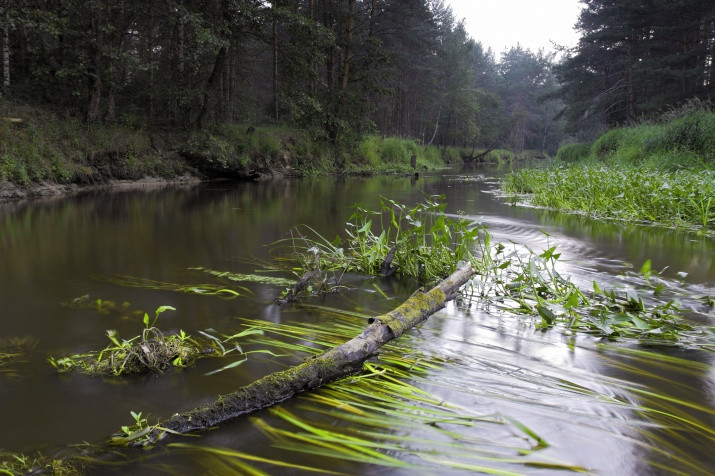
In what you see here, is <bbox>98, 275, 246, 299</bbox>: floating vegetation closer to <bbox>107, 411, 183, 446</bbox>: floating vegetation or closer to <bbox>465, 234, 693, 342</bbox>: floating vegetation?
<bbox>107, 411, 183, 446</bbox>: floating vegetation

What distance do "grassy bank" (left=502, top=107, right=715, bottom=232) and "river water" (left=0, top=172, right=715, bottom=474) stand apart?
2.27m

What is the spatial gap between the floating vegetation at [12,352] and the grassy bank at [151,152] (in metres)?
10.7

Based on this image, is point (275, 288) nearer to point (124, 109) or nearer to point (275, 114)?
point (124, 109)

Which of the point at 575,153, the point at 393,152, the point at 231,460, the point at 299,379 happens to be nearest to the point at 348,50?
the point at 393,152

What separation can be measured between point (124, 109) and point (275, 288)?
55.0 ft

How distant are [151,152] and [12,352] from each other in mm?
15531

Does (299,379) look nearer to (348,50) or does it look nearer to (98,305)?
(98,305)

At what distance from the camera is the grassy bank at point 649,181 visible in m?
7.91

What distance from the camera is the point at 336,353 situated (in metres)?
2.40

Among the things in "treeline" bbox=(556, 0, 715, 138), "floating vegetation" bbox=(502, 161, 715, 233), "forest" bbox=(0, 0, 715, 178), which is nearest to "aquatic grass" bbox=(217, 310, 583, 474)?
"floating vegetation" bbox=(502, 161, 715, 233)

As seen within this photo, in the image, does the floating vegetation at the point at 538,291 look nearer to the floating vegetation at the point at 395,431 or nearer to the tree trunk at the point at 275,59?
the floating vegetation at the point at 395,431

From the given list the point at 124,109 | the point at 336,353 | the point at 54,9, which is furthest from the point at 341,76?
the point at 336,353

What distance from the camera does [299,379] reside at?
224cm

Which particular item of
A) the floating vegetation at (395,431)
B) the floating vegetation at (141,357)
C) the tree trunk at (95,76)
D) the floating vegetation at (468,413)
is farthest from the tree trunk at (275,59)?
the floating vegetation at (395,431)
